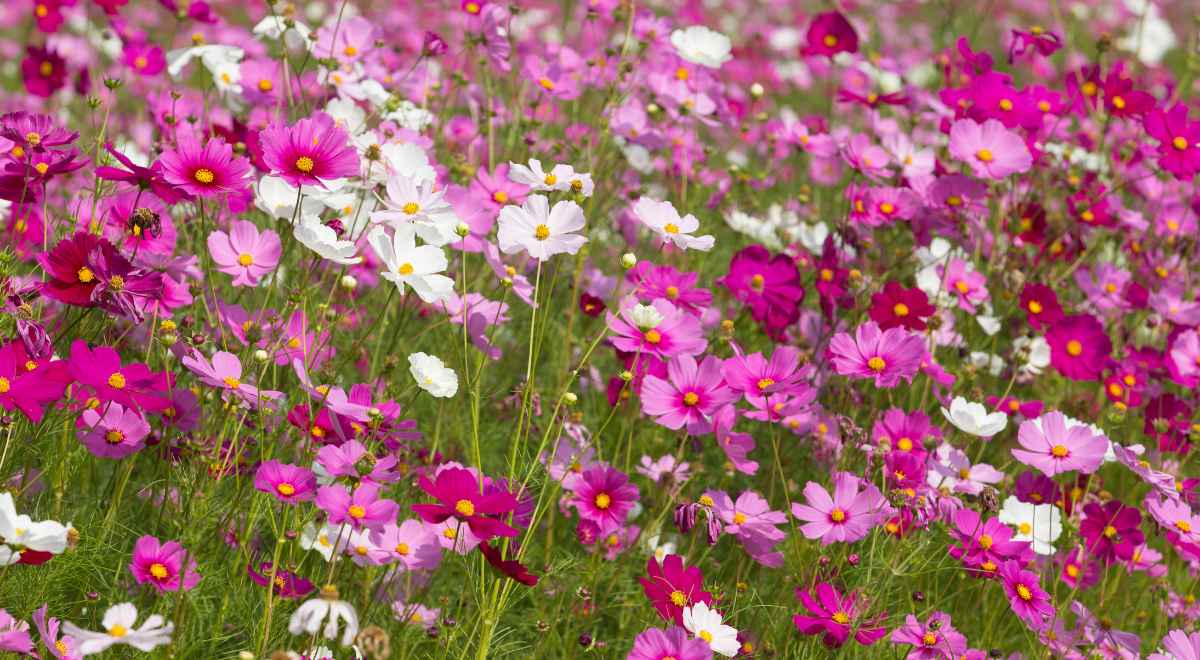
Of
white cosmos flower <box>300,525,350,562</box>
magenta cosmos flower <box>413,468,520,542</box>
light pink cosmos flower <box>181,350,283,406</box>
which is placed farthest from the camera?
white cosmos flower <box>300,525,350,562</box>

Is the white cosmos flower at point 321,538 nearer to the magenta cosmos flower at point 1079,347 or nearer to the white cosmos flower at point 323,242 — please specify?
the white cosmos flower at point 323,242

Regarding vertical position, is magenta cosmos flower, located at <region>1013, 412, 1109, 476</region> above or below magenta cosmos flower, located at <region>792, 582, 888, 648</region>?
above

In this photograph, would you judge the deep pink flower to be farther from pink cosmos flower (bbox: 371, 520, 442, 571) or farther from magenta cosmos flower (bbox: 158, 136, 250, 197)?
magenta cosmos flower (bbox: 158, 136, 250, 197)

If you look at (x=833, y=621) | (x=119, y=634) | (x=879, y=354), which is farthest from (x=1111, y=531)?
(x=119, y=634)

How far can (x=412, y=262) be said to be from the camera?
185 centimetres

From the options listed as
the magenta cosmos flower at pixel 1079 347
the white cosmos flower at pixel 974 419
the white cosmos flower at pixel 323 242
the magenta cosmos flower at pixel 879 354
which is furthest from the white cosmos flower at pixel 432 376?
the magenta cosmos flower at pixel 1079 347

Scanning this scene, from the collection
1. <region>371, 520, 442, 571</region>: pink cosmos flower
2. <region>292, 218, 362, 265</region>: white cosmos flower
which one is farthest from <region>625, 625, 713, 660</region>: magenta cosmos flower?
<region>292, 218, 362, 265</region>: white cosmos flower

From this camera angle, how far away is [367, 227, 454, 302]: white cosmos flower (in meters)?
1.80

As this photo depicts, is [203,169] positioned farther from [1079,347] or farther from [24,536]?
[1079,347]

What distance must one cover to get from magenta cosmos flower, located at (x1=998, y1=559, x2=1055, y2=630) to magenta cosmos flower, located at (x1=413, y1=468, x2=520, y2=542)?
0.82m

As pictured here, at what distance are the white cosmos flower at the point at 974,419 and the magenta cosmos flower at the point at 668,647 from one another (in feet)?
2.31

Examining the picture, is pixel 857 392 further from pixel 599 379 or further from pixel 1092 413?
pixel 1092 413

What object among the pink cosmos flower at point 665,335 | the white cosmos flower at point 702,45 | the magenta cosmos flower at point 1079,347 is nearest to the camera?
the pink cosmos flower at point 665,335

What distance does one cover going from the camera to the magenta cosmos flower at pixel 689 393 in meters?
2.06
